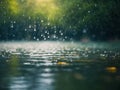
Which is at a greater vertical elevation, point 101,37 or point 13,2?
point 13,2

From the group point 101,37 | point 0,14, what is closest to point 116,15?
point 101,37

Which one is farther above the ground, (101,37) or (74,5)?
(74,5)

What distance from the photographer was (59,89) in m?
13.0

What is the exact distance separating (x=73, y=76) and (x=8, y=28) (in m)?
75.3

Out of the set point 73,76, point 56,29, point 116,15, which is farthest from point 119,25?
point 73,76

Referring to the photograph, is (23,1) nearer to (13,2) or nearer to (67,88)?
(13,2)

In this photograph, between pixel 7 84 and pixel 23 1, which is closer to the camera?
pixel 7 84

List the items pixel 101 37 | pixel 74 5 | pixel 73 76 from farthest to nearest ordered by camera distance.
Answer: pixel 74 5, pixel 101 37, pixel 73 76

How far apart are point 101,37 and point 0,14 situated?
33.9m

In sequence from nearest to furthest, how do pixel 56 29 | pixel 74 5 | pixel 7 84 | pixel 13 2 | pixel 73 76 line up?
pixel 7 84, pixel 73 76, pixel 56 29, pixel 74 5, pixel 13 2

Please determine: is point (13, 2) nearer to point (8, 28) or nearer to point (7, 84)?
point (8, 28)

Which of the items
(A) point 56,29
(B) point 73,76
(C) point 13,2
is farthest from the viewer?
(C) point 13,2

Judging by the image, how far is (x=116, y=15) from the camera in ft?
300

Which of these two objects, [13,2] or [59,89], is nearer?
[59,89]
